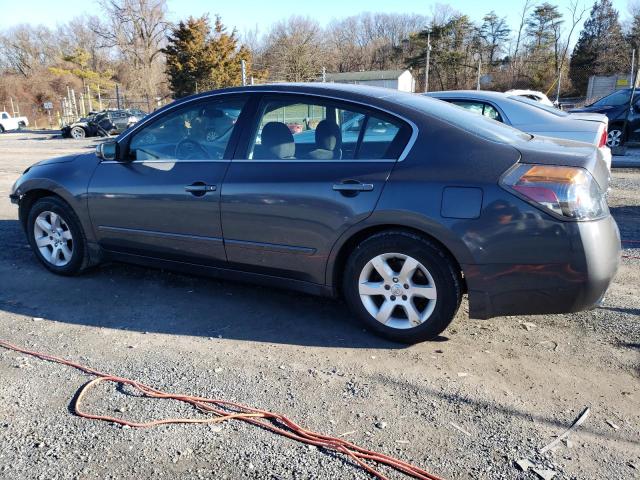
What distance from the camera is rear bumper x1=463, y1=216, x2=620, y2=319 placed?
9.99 feet

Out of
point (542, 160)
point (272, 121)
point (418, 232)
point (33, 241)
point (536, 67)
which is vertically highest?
point (536, 67)

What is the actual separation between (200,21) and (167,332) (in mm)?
37814

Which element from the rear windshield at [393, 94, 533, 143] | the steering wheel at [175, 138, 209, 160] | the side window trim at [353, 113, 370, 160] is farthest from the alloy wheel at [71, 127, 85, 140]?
the side window trim at [353, 113, 370, 160]

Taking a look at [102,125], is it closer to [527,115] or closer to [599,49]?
[527,115]

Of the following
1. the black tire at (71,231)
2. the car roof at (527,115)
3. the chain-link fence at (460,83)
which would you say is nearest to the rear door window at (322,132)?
the black tire at (71,231)

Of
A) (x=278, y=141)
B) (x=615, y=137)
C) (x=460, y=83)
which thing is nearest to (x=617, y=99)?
(x=615, y=137)

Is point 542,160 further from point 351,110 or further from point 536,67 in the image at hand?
point 536,67

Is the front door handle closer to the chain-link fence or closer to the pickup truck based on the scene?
the chain-link fence

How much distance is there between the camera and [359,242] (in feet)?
11.7

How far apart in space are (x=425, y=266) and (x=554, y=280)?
73 centimetres

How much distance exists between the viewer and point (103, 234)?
14.9ft

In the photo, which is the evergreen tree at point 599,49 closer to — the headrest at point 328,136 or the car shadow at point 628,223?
the car shadow at point 628,223

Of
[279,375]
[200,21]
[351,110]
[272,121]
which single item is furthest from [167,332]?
[200,21]

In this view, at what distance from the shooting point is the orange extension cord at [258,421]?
2.43 m
